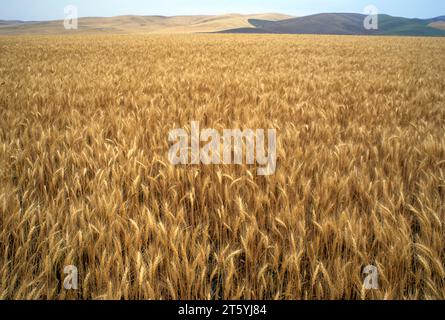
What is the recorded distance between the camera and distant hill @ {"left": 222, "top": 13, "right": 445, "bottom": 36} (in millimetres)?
92688

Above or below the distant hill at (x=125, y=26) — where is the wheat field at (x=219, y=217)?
below

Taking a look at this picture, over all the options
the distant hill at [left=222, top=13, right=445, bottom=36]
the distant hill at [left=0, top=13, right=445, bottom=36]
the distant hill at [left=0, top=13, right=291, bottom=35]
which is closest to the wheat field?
the distant hill at [left=0, top=13, right=291, bottom=35]

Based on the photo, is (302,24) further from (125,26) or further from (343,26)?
(125,26)

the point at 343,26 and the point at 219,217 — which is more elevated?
the point at 343,26

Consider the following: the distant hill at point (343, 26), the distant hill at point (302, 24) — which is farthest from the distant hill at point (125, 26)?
the distant hill at point (343, 26)

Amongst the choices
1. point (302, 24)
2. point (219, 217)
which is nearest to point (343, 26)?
point (302, 24)

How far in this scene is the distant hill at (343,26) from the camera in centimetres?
9269

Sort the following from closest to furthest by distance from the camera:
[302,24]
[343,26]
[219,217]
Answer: [219,217] < [302,24] < [343,26]

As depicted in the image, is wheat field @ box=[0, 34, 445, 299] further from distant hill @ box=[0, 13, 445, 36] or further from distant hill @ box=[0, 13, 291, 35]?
distant hill @ box=[0, 13, 445, 36]

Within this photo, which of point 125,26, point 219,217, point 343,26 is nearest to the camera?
point 219,217

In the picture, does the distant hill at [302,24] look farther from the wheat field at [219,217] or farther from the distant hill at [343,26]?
the wheat field at [219,217]

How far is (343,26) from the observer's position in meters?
109

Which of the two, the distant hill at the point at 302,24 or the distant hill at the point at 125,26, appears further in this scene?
the distant hill at the point at 302,24
